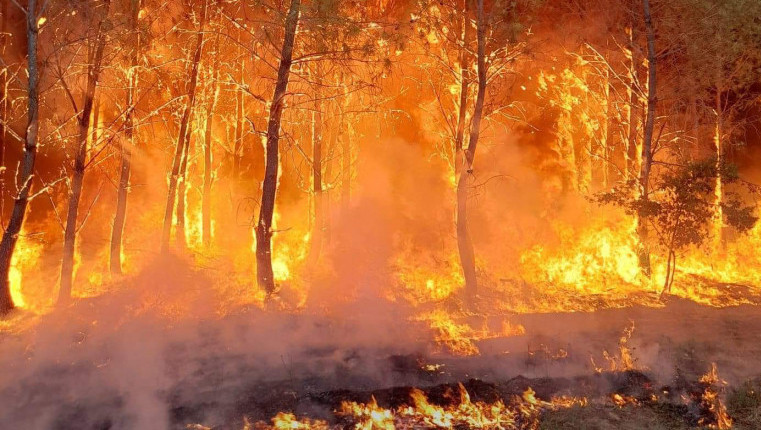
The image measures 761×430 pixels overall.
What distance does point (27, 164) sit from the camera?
11.0m

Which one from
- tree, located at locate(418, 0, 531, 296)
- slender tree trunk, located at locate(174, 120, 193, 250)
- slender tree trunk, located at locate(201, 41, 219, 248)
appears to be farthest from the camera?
slender tree trunk, located at locate(201, 41, 219, 248)

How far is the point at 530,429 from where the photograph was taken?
27.0 feet

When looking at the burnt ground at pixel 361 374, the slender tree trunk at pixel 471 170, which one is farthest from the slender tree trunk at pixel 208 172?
the slender tree trunk at pixel 471 170

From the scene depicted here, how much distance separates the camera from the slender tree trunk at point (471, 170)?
526 inches

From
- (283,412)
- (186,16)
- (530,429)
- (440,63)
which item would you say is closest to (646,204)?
(440,63)

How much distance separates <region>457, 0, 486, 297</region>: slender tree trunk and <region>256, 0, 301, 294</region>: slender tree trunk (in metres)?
4.74

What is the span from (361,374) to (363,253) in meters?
7.25

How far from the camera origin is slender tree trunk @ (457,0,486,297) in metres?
13.4

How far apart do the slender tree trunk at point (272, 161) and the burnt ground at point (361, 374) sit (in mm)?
1357

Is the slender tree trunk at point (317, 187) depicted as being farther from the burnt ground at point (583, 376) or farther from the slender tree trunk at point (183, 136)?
the burnt ground at point (583, 376)

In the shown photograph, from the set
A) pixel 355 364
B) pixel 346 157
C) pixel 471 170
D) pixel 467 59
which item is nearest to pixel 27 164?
pixel 355 364

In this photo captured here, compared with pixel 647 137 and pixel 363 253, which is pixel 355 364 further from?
pixel 647 137

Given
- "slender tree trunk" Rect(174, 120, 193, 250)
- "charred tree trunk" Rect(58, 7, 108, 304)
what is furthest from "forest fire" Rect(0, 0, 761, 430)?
"slender tree trunk" Rect(174, 120, 193, 250)

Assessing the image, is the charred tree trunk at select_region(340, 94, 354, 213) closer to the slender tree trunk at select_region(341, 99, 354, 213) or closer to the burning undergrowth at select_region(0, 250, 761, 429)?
the slender tree trunk at select_region(341, 99, 354, 213)
